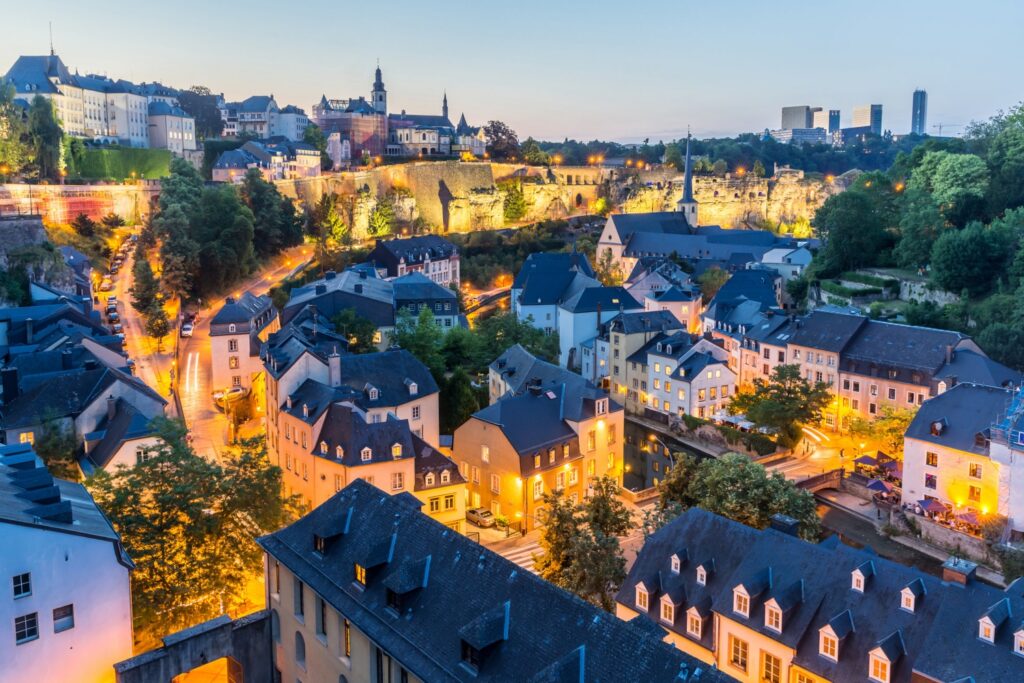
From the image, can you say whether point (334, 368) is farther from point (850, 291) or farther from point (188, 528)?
point (850, 291)

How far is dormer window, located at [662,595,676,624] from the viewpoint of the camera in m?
19.6

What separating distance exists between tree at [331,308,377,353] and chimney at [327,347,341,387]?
10.3m

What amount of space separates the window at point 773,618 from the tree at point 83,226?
52102 millimetres

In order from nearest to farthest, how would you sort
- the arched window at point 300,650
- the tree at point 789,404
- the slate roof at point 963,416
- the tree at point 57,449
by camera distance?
the arched window at point 300,650 < the tree at point 57,449 < the slate roof at point 963,416 < the tree at point 789,404

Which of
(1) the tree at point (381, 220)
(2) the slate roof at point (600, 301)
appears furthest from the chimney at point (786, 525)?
(1) the tree at point (381, 220)

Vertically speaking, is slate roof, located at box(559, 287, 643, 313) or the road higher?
slate roof, located at box(559, 287, 643, 313)

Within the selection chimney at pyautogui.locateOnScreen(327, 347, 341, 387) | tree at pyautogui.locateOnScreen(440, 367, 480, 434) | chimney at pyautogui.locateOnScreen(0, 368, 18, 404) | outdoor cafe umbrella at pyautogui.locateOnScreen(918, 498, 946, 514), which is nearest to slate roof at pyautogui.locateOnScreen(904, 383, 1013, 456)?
outdoor cafe umbrella at pyautogui.locateOnScreen(918, 498, 946, 514)

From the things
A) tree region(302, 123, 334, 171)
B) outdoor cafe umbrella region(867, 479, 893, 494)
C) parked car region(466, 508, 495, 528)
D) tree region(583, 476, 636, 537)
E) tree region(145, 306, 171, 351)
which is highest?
tree region(302, 123, 334, 171)

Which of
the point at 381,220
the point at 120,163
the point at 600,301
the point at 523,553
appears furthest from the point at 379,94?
the point at 523,553

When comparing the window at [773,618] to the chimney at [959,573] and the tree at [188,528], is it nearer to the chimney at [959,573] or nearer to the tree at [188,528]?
the chimney at [959,573]

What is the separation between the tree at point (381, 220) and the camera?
79.6 metres

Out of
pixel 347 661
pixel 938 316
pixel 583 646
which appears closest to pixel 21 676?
pixel 347 661

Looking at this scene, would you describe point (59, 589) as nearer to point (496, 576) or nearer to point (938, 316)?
point (496, 576)

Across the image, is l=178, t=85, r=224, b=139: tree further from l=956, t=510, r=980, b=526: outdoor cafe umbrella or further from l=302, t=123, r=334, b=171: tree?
l=956, t=510, r=980, b=526: outdoor cafe umbrella
